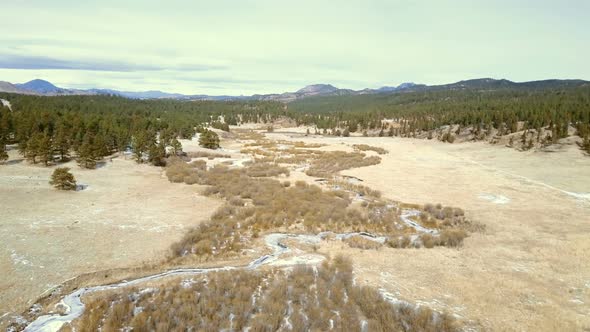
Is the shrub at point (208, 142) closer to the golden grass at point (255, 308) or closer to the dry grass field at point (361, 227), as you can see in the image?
the dry grass field at point (361, 227)

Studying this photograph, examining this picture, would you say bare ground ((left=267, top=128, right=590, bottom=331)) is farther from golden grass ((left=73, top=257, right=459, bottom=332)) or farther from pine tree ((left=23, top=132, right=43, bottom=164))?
pine tree ((left=23, top=132, right=43, bottom=164))

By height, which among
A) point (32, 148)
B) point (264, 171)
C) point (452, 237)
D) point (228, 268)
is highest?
point (32, 148)

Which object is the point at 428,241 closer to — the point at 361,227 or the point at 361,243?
the point at 361,243

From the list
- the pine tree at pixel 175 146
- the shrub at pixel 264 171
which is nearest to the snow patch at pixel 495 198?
the shrub at pixel 264 171

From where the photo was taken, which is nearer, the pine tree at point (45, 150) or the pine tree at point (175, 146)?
the pine tree at point (45, 150)

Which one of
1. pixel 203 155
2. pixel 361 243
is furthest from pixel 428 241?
pixel 203 155

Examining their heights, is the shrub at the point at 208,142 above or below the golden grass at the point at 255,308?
above

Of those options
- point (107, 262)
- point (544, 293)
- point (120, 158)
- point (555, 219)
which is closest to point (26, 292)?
point (107, 262)

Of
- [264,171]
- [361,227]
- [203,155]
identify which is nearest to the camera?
[361,227]

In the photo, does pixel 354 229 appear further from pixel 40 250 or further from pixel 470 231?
pixel 40 250
